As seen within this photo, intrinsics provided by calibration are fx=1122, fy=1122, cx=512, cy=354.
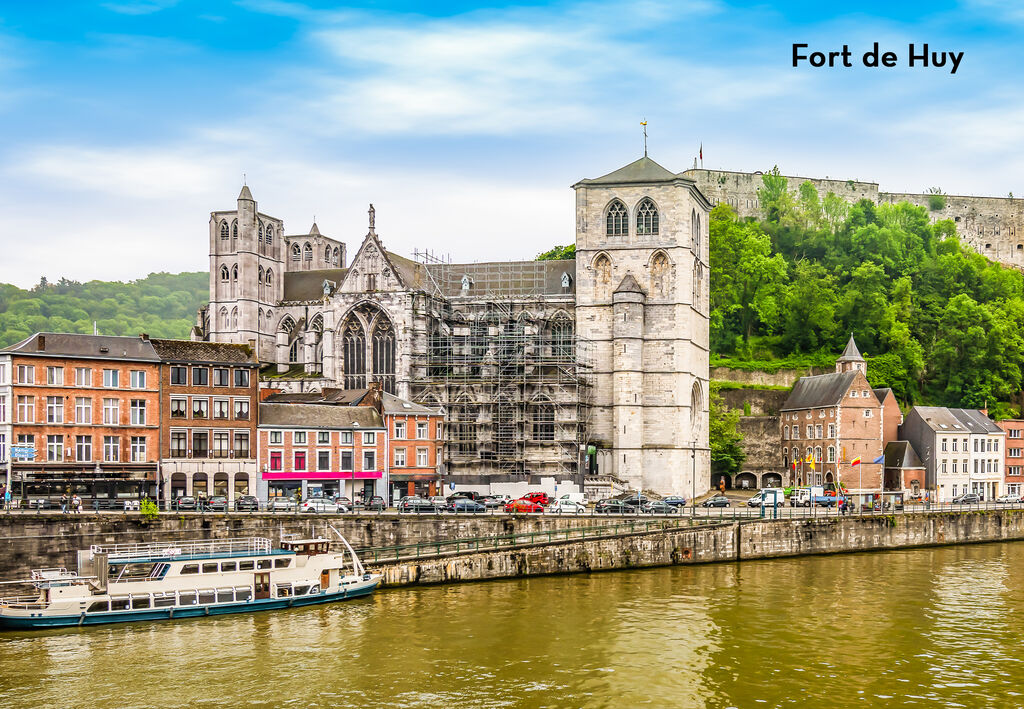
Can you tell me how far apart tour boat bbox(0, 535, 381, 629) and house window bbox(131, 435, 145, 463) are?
1364 centimetres

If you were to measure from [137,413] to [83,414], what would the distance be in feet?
8.28

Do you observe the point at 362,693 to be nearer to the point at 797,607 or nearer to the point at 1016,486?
the point at 797,607

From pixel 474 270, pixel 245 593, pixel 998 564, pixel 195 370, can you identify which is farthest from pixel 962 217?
pixel 245 593

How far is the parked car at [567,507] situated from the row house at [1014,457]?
39.6 metres

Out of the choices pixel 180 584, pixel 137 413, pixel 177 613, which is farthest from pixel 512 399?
pixel 177 613

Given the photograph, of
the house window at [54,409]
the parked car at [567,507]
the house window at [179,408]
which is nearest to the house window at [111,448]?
the house window at [54,409]

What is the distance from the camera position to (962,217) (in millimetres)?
123875

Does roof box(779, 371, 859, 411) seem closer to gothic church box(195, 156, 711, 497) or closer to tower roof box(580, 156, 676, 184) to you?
gothic church box(195, 156, 711, 497)

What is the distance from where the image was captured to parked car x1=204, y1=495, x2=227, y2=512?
161 ft

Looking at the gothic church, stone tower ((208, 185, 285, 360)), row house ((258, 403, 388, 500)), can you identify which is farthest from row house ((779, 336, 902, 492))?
stone tower ((208, 185, 285, 360))

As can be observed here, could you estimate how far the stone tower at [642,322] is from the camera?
6944cm

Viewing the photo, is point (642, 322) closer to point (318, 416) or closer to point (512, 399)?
point (512, 399)

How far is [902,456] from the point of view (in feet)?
243

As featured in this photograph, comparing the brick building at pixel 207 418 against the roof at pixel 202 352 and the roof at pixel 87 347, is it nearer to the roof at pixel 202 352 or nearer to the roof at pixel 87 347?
the roof at pixel 202 352
